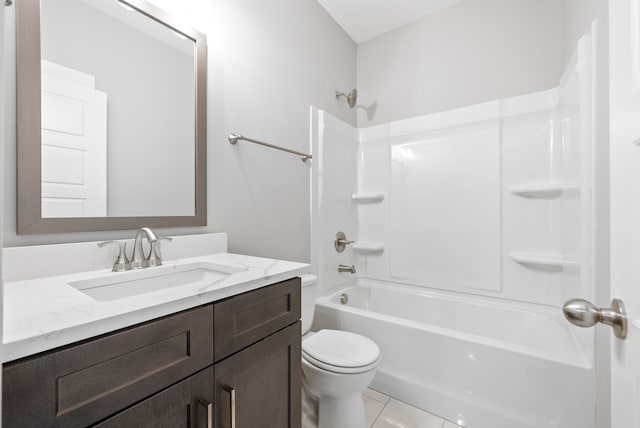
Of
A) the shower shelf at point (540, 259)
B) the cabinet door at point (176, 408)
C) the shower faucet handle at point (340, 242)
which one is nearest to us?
the cabinet door at point (176, 408)

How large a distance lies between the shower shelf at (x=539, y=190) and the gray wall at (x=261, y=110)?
4.45ft

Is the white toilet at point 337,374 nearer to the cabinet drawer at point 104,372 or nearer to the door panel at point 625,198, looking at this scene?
the cabinet drawer at point 104,372

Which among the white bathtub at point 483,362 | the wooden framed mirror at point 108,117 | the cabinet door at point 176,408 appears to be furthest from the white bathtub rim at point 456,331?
the cabinet door at point 176,408

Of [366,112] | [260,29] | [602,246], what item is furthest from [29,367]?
[366,112]

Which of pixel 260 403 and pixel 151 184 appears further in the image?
pixel 151 184

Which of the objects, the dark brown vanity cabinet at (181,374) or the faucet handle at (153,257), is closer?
the dark brown vanity cabinet at (181,374)

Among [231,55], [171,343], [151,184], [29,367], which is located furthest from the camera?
[231,55]

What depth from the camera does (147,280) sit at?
100cm

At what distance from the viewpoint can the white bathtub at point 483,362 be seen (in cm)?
127

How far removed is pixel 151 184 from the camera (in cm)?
117

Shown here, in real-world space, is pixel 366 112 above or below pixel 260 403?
above

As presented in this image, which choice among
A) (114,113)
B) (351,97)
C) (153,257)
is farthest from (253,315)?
(351,97)

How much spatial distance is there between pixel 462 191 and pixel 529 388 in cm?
123

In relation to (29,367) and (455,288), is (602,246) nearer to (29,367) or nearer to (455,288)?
(29,367)
